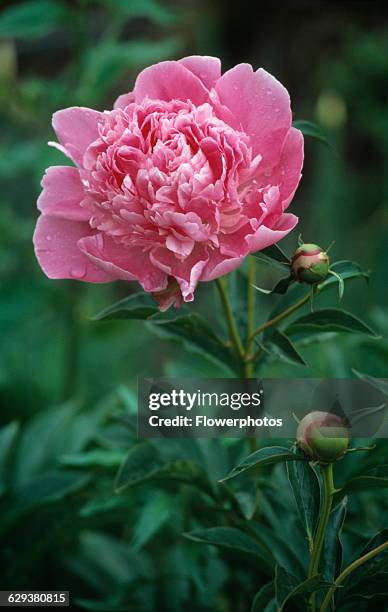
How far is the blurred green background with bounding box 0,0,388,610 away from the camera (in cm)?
91

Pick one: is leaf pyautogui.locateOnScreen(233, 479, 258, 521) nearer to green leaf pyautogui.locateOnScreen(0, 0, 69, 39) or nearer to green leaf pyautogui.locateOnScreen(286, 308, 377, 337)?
green leaf pyautogui.locateOnScreen(286, 308, 377, 337)

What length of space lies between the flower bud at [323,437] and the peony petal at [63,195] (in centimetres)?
21

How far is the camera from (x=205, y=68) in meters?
0.61

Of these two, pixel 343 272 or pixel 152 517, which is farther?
pixel 152 517

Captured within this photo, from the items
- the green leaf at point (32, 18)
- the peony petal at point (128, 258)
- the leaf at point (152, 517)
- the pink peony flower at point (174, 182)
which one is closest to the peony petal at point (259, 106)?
the pink peony flower at point (174, 182)

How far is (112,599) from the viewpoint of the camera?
0.86 meters

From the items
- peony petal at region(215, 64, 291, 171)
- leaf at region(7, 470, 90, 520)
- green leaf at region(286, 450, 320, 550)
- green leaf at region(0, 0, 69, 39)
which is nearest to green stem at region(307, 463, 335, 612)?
green leaf at region(286, 450, 320, 550)

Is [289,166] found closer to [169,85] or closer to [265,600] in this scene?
[169,85]

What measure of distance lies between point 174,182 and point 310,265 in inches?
4.1

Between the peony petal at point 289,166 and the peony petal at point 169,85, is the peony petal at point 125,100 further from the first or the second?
the peony petal at point 289,166

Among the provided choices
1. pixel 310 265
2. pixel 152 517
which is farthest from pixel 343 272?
pixel 152 517

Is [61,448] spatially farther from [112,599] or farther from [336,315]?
[336,315]

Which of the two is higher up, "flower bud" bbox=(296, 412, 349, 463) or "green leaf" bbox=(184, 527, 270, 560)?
"flower bud" bbox=(296, 412, 349, 463)

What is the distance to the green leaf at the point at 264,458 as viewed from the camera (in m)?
0.54
